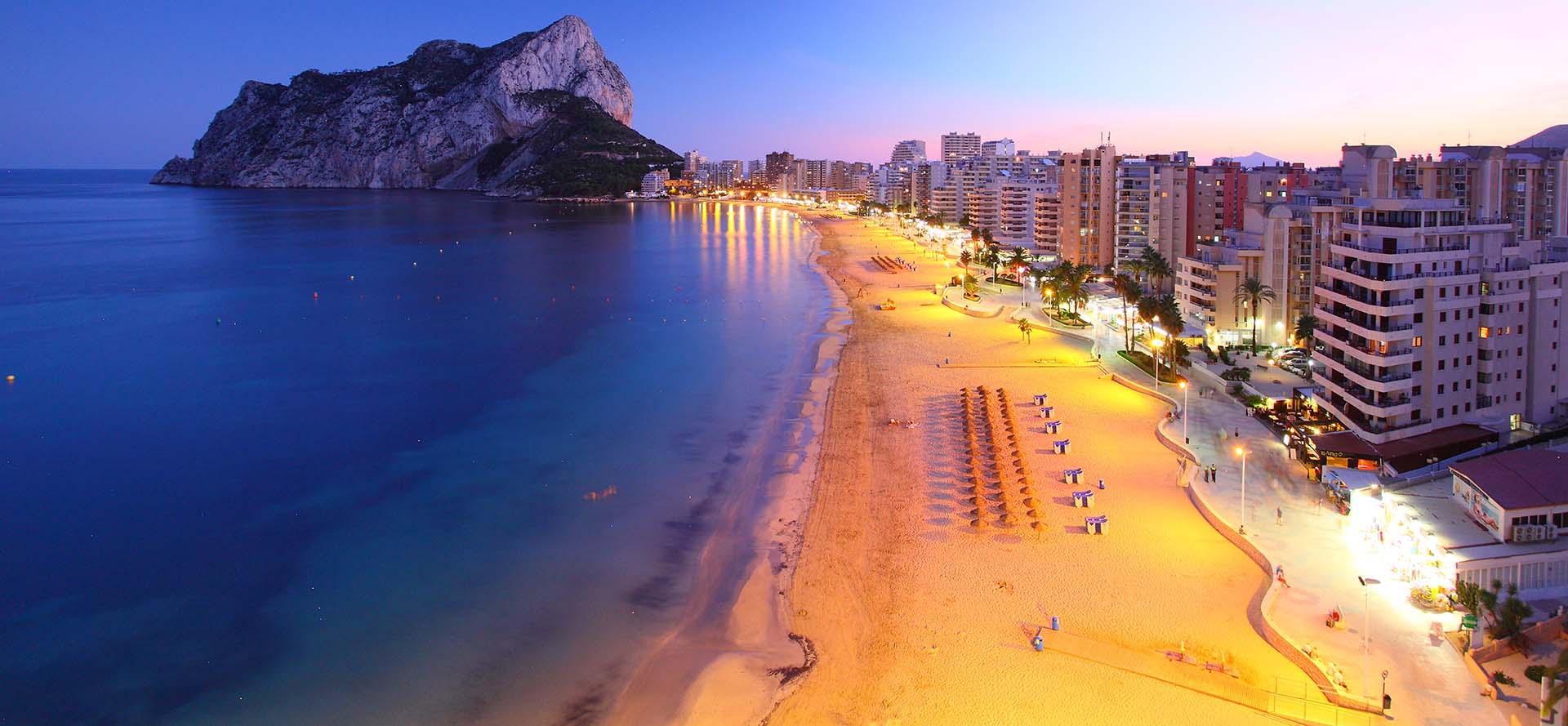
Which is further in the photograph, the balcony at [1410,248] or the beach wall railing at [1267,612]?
the balcony at [1410,248]

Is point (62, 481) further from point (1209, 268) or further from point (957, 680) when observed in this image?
point (1209, 268)

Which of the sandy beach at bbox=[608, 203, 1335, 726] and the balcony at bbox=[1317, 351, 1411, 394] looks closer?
the sandy beach at bbox=[608, 203, 1335, 726]

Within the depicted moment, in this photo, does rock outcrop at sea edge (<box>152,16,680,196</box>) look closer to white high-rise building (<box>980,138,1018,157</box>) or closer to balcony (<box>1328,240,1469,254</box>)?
white high-rise building (<box>980,138,1018,157</box>)

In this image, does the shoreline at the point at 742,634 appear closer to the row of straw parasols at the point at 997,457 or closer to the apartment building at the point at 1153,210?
the row of straw parasols at the point at 997,457

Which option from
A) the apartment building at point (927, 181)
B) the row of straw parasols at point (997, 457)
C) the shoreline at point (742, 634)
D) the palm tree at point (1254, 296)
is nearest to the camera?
the shoreline at point (742, 634)

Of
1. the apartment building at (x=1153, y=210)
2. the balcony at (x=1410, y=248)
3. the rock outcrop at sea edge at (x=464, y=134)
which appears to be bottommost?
the balcony at (x=1410, y=248)

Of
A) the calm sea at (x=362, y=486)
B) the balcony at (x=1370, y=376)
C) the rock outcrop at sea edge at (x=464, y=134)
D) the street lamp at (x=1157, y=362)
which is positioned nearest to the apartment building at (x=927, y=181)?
the calm sea at (x=362, y=486)

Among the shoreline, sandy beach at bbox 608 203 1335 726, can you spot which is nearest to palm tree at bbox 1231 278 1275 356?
sandy beach at bbox 608 203 1335 726

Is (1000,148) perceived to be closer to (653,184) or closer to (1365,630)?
(653,184)
